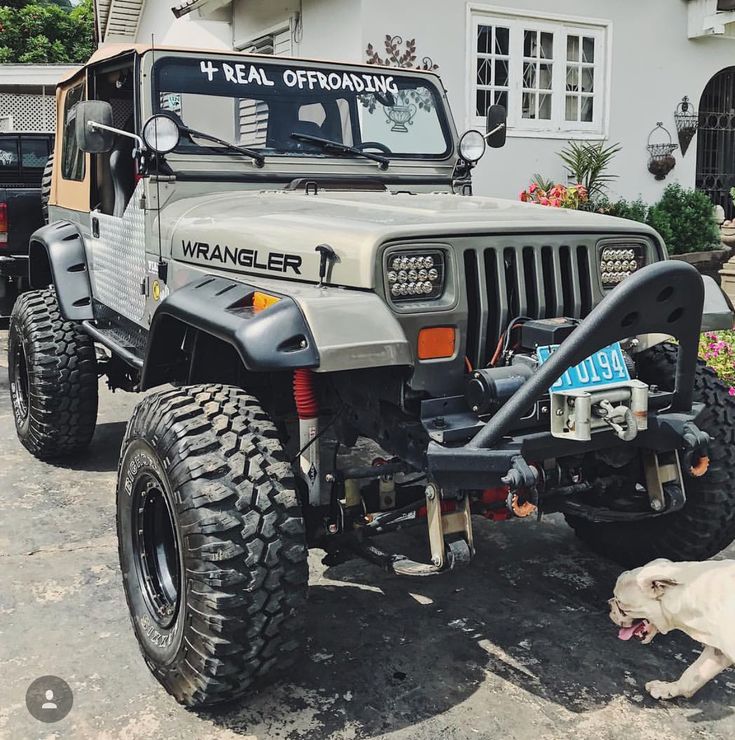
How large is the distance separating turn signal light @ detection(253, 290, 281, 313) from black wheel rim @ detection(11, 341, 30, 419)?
2.83 m

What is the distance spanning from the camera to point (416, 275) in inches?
110

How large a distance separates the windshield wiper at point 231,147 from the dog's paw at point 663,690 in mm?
2602

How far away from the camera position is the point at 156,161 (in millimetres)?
3887

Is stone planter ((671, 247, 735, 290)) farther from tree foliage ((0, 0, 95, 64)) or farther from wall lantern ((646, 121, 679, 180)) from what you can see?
tree foliage ((0, 0, 95, 64))

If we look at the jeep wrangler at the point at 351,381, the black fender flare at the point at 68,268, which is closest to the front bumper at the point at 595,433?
the jeep wrangler at the point at 351,381

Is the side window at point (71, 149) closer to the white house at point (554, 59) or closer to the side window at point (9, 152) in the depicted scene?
Answer: the white house at point (554, 59)

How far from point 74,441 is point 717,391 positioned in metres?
3.30

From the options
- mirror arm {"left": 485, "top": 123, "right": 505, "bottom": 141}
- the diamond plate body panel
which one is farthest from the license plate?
mirror arm {"left": 485, "top": 123, "right": 505, "bottom": 141}

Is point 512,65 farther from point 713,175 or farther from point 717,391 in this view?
point 717,391

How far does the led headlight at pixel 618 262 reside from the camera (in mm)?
3119

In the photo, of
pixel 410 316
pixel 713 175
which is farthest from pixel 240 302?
pixel 713 175

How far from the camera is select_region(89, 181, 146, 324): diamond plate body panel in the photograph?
408 cm

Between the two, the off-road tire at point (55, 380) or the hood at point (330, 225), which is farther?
the off-road tire at point (55, 380)

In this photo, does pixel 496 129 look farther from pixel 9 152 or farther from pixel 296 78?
pixel 9 152
